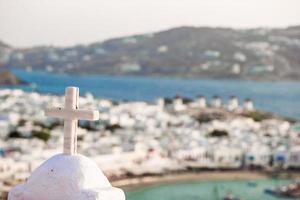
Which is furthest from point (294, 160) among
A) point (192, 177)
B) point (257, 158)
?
point (192, 177)

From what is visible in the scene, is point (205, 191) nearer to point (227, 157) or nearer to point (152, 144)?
point (152, 144)

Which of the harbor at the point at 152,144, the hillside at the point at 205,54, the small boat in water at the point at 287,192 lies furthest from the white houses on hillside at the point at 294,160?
the hillside at the point at 205,54

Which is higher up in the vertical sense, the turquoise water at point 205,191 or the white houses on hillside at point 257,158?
the white houses on hillside at point 257,158

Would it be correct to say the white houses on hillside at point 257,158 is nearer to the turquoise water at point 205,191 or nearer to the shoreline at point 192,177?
the shoreline at point 192,177

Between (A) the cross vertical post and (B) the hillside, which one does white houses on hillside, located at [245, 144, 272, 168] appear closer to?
(A) the cross vertical post

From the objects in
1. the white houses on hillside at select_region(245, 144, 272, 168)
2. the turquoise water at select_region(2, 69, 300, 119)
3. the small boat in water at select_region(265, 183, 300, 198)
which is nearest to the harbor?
the white houses on hillside at select_region(245, 144, 272, 168)

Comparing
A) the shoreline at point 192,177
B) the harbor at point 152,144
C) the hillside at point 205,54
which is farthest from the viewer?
the hillside at point 205,54
